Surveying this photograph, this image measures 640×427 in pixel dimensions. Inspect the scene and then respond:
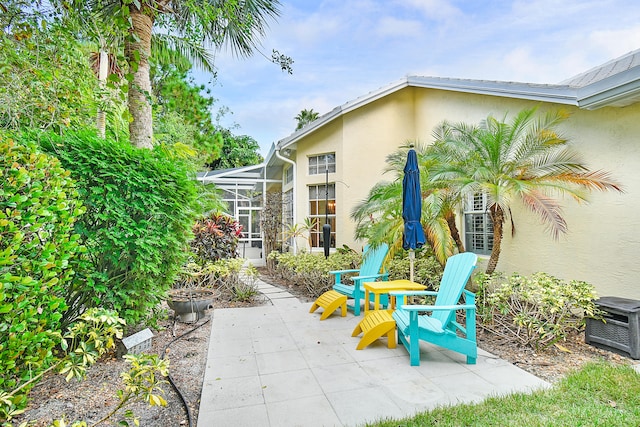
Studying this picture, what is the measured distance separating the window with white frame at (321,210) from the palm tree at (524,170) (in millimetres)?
4970

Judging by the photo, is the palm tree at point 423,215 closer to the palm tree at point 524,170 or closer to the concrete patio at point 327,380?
the palm tree at point 524,170

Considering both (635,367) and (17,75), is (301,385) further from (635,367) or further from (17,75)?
(17,75)

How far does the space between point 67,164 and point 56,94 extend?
1.02 m

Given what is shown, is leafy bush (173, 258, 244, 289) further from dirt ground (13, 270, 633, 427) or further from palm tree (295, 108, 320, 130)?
Answer: palm tree (295, 108, 320, 130)

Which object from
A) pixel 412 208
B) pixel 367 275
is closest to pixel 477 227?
pixel 367 275

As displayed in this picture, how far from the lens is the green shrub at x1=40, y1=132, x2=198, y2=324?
355 centimetres

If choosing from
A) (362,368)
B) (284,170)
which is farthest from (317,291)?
(284,170)

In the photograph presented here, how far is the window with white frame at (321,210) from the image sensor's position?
1052cm

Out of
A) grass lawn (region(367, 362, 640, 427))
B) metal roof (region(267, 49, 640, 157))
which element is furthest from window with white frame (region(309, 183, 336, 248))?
grass lawn (region(367, 362, 640, 427))

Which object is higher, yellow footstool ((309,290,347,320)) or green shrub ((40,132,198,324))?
green shrub ((40,132,198,324))

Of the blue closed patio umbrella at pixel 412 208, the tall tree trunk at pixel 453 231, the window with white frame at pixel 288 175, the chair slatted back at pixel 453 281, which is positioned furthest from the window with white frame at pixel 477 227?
the window with white frame at pixel 288 175

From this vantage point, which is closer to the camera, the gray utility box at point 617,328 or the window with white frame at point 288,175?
the gray utility box at point 617,328

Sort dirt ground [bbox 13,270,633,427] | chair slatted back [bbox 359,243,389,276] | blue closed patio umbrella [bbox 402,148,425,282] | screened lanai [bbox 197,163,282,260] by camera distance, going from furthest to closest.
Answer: screened lanai [bbox 197,163,282,260] < chair slatted back [bbox 359,243,389,276] < blue closed patio umbrella [bbox 402,148,425,282] < dirt ground [bbox 13,270,633,427]

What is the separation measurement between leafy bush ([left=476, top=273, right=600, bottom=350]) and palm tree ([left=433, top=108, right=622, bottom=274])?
2.85 ft
